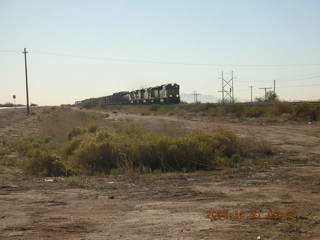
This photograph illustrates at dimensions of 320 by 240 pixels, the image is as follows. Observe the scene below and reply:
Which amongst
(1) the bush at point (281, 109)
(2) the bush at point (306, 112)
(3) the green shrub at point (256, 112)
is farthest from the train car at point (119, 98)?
(2) the bush at point (306, 112)

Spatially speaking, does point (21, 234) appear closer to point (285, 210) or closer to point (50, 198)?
point (50, 198)

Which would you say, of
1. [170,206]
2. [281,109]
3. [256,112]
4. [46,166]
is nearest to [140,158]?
[46,166]

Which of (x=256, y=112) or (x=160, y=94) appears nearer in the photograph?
(x=256, y=112)

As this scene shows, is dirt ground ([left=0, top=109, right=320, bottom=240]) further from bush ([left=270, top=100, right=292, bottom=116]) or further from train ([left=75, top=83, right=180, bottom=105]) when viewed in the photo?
train ([left=75, top=83, right=180, bottom=105])

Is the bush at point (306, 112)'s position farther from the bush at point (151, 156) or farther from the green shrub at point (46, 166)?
the green shrub at point (46, 166)

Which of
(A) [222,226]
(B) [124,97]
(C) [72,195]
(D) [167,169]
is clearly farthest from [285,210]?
(B) [124,97]

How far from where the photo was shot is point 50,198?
10.0 meters

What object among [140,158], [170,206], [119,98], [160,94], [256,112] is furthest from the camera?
[119,98]

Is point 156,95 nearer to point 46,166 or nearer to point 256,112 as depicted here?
point 256,112
